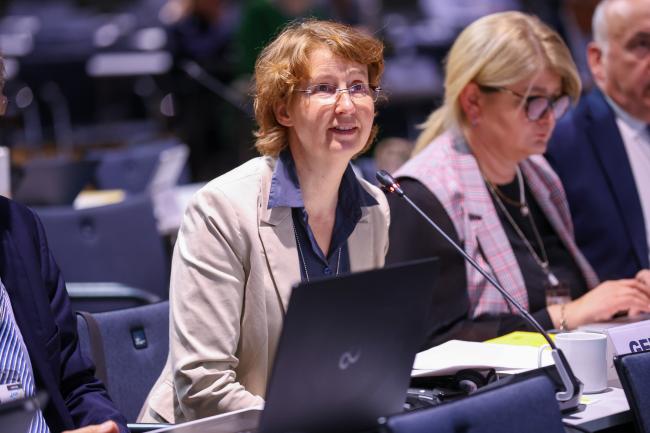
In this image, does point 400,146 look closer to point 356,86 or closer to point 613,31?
point 613,31

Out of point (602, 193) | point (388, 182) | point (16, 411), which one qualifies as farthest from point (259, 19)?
point (16, 411)

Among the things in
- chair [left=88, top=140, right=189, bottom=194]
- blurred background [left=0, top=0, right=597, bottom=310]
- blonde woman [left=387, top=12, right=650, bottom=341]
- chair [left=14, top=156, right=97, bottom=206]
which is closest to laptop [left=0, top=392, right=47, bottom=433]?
blonde woman [left=387, top=12, right=650, bottom=341]

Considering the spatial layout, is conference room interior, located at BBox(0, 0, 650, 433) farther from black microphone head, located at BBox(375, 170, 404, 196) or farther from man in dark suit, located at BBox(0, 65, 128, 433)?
black microphone head, located at BBox(375, 170, 404, 196)

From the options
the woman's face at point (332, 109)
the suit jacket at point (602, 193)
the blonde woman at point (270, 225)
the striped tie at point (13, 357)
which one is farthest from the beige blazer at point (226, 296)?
the suit jacket at point (602, 193)

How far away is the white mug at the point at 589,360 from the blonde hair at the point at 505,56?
1.05m

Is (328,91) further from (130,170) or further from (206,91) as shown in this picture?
(206,91)

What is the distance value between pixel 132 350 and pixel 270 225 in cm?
66

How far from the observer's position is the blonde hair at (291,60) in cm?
238

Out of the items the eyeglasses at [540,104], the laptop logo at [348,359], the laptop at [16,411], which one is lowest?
the laptop logo at [348,359]

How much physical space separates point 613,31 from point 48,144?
7.95 metres

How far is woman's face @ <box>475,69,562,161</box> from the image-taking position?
123 inches

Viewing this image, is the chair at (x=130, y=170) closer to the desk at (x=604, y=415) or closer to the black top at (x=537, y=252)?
the black top at (x=537, y=252)

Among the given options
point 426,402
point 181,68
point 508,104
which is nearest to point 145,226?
point 508,104

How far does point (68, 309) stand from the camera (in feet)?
7.54
